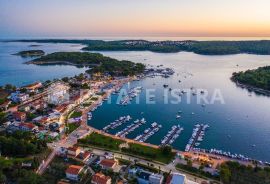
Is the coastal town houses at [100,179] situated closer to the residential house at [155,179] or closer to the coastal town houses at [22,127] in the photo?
the residential house at [155,179]

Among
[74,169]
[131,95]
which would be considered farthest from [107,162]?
[131,95]

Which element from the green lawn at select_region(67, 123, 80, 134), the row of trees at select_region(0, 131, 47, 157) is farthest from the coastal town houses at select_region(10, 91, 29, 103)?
the row of trees at select_region(0, 131, 47, 157)

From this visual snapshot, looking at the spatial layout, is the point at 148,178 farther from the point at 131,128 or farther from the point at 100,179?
the point at 131,128

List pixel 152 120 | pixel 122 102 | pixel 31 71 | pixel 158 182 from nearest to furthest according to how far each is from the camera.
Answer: pixel 158 182 < pixel 152 120 < pixel 122 102 < pixel 31 71

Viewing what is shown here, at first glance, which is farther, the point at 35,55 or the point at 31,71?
the point at 35,55

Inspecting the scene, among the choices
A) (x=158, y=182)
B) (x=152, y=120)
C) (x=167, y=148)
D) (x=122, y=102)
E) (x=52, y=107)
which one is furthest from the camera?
(x=122, y=102)

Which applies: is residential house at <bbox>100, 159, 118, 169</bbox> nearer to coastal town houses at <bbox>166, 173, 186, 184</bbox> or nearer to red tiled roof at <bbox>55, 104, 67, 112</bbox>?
coastal town houses at <bbox>166, 173, 186, 184</bbox>

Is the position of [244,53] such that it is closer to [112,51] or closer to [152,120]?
[112,51]

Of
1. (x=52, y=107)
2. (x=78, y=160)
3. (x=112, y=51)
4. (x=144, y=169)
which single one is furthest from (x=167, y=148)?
(x=112, y=51)
